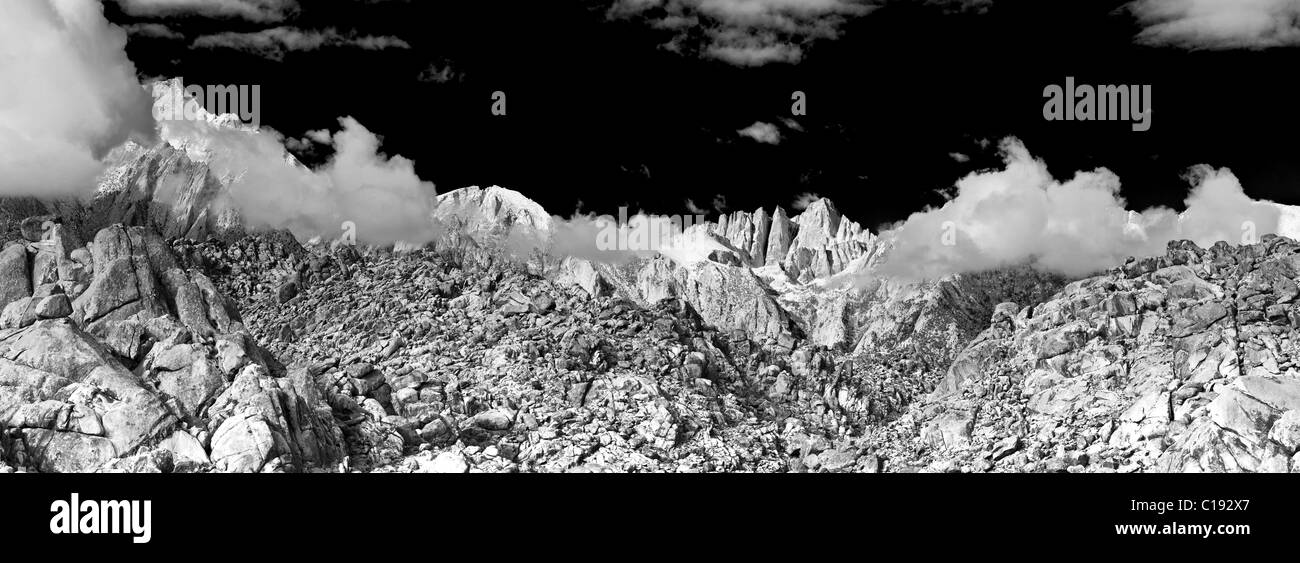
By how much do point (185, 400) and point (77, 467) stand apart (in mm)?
10891

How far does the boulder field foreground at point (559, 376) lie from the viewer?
271 feet

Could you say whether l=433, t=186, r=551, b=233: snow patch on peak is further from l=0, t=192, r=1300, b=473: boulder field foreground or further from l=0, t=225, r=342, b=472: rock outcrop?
l=0, t=225, r=342, b=472: rock outcrop

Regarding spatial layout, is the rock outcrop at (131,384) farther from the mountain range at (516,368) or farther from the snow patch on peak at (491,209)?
the snow patch on peak at (491,209)

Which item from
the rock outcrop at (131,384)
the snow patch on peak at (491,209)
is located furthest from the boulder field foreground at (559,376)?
the snow patch on peak at (491,209)

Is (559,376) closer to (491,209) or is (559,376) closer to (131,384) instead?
(131,384)

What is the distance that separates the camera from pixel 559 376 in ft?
375

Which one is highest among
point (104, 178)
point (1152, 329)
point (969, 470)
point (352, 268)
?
point (104, 178)

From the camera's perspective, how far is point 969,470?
99.9m

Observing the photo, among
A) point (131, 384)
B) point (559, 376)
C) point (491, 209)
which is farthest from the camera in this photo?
point (491, 209)

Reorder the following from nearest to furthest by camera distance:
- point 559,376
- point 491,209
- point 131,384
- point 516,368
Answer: point 131,384 → point 559,376 → point 516,368 → point 491,209

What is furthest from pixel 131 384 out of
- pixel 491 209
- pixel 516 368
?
pixel 491 209

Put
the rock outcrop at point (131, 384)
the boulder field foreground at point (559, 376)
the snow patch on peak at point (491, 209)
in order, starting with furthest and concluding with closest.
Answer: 1. the snow patch on peak at point (491, 209)
2. the boulder field foreground at point (559, 376)
3. the rock outcrop at point (131, 384)
